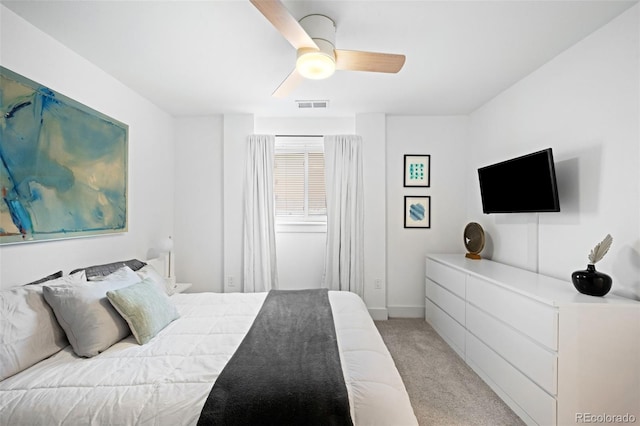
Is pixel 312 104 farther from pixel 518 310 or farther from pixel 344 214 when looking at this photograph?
pixel 518 310

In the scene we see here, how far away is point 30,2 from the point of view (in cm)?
174

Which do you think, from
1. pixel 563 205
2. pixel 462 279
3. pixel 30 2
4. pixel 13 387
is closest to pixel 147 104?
pixel 30 2

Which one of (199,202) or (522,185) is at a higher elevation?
(522,185)

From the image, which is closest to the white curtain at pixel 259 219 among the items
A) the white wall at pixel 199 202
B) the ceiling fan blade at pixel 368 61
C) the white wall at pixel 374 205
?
the white wall at pixel 199 202

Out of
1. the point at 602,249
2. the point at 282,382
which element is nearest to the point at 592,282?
the point at 602,249

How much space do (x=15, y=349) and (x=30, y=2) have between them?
195cm

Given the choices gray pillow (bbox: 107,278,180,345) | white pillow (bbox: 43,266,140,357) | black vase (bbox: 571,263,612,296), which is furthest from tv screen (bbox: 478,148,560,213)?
white pillow (bbox: 43,266,140,357)

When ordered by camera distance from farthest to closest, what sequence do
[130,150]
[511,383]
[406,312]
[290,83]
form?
[406,312]
[130,150]
[290,83]
[511,383]

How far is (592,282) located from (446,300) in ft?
4.78

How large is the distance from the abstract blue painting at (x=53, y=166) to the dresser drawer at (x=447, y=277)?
10.7 ft

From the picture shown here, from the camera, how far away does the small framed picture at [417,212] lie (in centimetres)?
386

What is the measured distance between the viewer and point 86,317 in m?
1.63

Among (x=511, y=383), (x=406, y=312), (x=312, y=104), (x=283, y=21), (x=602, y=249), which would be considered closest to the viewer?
(x=283, y=21)

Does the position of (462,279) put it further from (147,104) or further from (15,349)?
(147,104)
